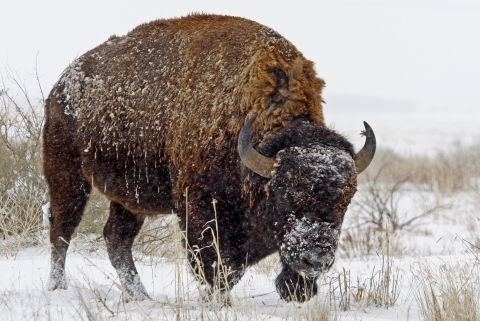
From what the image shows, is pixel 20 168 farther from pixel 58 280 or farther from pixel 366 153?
pixel 366 153

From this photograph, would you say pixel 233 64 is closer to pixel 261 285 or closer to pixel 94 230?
pixel 261 285

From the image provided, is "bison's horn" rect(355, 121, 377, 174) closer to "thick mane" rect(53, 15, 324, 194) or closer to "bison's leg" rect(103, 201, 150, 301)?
"thick mane" rect(53, 15, 324, 194)

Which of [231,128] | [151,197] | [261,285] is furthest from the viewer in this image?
[261,285]

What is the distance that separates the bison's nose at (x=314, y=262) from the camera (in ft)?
13.7

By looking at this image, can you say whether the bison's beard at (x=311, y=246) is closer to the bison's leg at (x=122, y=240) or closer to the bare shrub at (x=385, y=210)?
the bison's leg at (x=122, y=240)

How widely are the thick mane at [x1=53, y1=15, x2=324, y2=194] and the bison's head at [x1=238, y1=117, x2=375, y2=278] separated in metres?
0.36

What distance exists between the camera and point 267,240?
486cm

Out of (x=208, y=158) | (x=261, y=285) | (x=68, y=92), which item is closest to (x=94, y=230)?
(x=68, y=92)

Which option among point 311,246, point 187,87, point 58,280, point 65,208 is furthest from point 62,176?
point 311,246

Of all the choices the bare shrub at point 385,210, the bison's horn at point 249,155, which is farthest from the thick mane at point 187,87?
the bare shrub at point 385,210

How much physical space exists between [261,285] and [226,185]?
162 centimetres

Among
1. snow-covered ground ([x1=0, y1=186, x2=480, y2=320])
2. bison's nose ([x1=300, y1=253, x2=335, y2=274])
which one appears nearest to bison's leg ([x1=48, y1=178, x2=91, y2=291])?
snow-covered ground ([x1=0, y1=186, x2=480, y2=320])

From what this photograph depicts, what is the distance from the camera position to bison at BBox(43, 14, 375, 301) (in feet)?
14.7

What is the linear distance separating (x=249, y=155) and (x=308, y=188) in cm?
53
